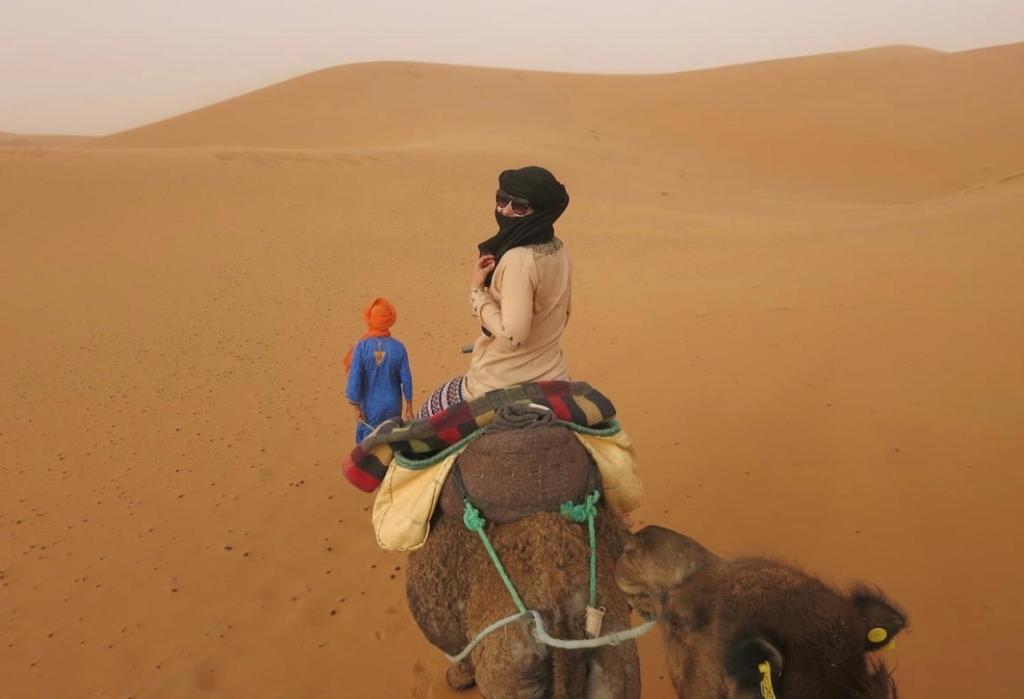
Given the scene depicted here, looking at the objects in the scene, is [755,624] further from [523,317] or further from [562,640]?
[523,317]

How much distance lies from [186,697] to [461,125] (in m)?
27.0

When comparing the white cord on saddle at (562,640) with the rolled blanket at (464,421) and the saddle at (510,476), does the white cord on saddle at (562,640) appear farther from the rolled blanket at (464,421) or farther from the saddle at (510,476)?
the rolled blanket at (464,421)

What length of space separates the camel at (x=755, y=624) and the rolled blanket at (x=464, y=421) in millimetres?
713

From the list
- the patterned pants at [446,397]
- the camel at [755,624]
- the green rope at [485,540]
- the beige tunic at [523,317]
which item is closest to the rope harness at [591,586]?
the green rope at [485,540]

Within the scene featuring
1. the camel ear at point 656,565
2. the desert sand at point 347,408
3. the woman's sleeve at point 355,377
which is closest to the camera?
the camel ear at point 656,565

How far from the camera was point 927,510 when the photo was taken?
4.27m

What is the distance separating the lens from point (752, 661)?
1.55 meters

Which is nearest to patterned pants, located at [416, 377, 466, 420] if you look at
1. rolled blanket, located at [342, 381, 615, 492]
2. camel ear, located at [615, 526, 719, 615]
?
rolled blanket, located at [342, 381, 615, 492]

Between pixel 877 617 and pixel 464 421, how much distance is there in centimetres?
144

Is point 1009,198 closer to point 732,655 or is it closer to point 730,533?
point 730,533

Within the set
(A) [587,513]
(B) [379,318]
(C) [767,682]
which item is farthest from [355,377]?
(C) [767,682]

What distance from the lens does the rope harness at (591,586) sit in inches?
77.4

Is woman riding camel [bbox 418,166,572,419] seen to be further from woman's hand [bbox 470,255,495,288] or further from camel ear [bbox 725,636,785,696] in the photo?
camel ear [bbox 725,636,785,696]

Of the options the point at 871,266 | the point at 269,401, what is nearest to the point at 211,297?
the point at 269,401
